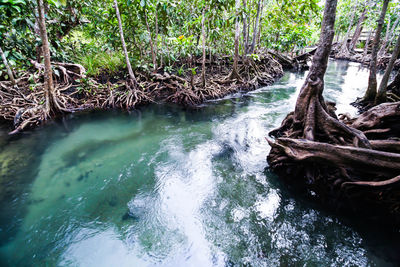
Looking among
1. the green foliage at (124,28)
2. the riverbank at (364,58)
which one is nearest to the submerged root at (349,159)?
the green foliage at (124,28)

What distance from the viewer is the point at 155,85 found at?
9.02m

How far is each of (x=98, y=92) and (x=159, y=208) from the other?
6.68 metres

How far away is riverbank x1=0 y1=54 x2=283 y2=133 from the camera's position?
629 cm

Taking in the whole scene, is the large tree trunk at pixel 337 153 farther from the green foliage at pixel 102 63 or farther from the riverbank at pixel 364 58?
the riverbank at pixel 364 58

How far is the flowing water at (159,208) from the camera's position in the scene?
252cm

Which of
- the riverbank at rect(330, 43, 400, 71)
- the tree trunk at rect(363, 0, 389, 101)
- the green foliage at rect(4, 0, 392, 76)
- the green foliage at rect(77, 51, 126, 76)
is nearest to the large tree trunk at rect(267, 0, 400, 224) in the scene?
the tree trunk at rect(363, 0, 389, 101)

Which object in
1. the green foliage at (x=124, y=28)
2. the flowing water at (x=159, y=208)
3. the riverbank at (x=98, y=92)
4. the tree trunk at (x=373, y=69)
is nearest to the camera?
the flowing water at (x=159, y=208)

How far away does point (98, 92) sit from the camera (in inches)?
316

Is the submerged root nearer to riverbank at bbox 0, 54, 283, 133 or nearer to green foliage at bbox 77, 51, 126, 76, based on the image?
riverbank at bbox 0, 54, 283, 133

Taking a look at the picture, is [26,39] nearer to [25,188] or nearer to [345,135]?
[25,188]

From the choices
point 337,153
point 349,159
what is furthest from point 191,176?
point 349,159

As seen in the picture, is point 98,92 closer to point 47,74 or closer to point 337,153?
point 47,74

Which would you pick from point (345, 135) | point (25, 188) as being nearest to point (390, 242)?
point (345, 135)

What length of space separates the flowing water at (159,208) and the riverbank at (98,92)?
4.22 feet
